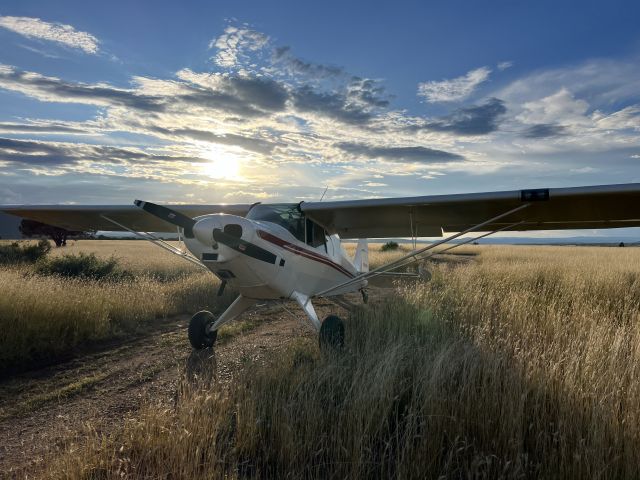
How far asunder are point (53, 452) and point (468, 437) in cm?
329

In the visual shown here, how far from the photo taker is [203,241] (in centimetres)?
534

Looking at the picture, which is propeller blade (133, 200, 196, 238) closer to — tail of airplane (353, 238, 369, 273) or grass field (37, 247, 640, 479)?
grass field (37, 247, 640, 479)

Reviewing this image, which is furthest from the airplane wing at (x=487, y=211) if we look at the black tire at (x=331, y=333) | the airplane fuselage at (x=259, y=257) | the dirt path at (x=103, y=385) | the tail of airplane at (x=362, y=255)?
the tail of airplane at (x=362, y=255)

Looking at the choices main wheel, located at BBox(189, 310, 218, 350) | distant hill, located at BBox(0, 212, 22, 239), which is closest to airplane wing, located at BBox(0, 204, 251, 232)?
main wheel, located at BBox(189, 310, 218, 350)

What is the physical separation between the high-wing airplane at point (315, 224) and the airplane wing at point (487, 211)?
15 millimetres

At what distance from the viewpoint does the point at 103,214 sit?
28.5 ft

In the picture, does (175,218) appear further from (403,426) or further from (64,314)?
(403,426)

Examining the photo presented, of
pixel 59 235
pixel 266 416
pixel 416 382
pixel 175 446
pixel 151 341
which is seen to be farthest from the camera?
pixel 59 235

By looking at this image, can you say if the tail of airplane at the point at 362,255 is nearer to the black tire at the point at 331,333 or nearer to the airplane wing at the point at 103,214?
the airplane wing at the point at 103,214

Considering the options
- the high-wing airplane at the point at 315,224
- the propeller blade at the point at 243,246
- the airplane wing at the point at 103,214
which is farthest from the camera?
the airplane wing at the point at 103,214

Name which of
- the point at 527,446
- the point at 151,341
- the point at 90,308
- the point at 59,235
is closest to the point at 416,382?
the point at 527,446

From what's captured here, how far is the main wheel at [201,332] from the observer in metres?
6.70

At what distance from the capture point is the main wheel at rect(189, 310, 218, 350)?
22.0 ft

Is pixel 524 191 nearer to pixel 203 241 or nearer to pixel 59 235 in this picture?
pixel 203 241
